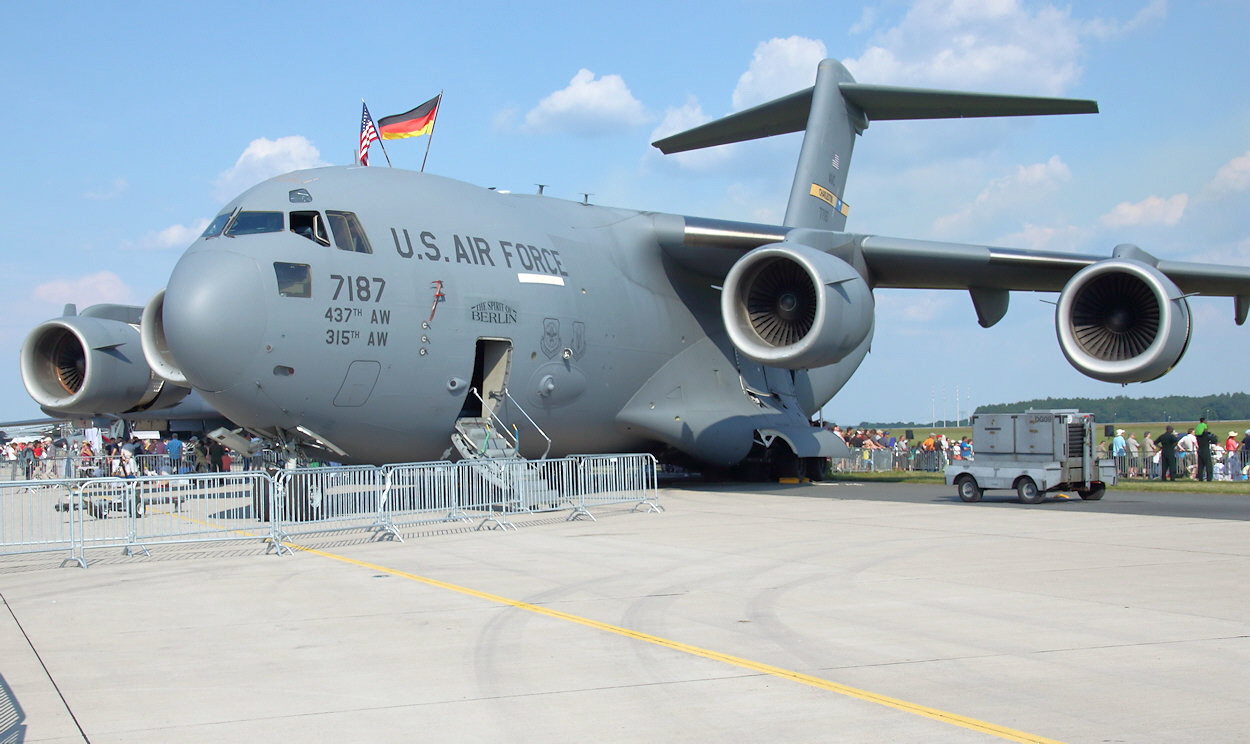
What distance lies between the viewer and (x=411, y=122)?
17625 millimetres

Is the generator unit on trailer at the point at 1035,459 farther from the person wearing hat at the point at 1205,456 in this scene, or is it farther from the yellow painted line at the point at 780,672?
the yellow painted line at the point at 780,672

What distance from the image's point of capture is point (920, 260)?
17.0 metres

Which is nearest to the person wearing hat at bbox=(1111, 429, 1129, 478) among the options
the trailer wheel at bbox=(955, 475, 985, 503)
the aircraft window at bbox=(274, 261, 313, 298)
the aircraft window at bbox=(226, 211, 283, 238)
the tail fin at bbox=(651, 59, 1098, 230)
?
the tail fin at bbox=(651, 59, 1098, 230)

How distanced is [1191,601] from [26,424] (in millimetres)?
66600

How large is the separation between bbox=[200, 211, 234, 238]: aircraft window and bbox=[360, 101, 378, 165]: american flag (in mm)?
5507

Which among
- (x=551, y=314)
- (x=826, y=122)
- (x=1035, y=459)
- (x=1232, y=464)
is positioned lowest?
(x=1232, y=464)

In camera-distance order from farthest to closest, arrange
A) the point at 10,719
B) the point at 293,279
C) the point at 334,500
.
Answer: the point at 334,500, the point at 293,279, the point at 10,719

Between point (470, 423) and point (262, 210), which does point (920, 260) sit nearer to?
point (470, 423)

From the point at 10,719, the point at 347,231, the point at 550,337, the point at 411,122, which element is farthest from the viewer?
the point at 411,122

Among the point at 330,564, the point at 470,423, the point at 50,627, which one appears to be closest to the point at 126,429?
the point at 470,423

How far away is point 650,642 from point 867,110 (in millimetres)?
16825

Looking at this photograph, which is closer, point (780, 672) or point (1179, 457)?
point (780, 672)

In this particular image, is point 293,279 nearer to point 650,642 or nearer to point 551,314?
point 551,314

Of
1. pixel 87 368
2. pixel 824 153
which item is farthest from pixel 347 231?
pixel 824 153
